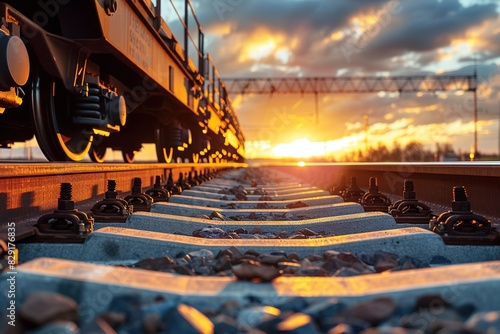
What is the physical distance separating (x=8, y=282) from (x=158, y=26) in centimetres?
603

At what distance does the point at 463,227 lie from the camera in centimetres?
298

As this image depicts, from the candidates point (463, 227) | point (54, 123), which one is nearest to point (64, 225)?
point (463, 227)

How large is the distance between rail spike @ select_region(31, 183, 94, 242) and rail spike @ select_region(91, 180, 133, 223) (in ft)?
1.71

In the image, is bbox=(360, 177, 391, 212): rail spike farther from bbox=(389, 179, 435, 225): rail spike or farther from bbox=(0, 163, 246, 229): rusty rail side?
bbox=(0, 163, 246, 229): rusty rail side

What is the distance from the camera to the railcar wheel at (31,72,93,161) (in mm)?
5297

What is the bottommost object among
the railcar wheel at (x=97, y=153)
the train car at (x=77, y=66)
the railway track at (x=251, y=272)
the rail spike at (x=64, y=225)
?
the railway track at (x=251, y=272)

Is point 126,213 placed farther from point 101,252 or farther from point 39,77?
point 39,77

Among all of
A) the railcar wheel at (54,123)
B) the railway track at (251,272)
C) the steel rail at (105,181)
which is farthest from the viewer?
the railcar wheel at (54,123)

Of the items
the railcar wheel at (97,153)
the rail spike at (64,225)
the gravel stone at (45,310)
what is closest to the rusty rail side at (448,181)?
the rail spike at (64,225)

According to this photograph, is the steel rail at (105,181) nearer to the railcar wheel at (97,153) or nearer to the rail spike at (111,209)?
the rail spike at (111,209)

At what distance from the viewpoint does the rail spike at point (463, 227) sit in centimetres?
273

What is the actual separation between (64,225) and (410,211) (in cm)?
279

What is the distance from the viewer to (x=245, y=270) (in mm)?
1819

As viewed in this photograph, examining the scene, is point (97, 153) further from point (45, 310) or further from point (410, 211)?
point (45, 310)
